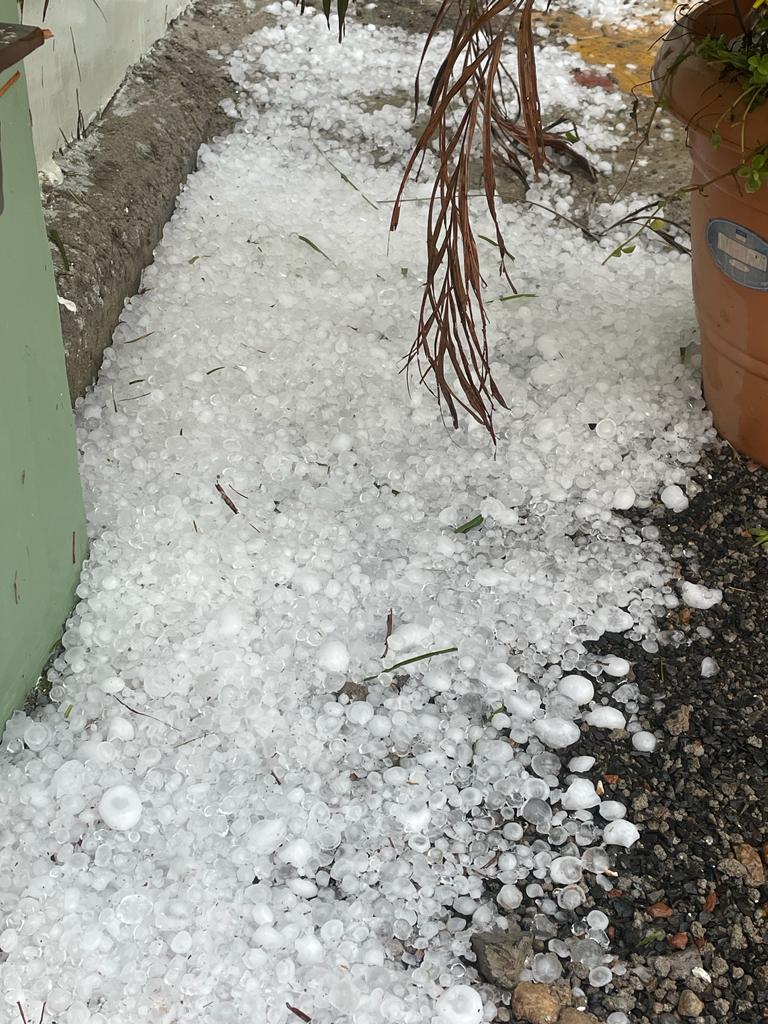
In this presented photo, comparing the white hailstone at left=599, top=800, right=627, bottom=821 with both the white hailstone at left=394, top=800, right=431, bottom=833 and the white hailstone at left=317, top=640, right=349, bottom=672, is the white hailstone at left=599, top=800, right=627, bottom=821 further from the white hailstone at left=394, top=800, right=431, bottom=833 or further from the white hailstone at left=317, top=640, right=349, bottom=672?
the white hailstone at left=317, top=640, right=349, bottom=672

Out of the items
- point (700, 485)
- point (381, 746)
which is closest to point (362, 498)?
point (381, 746)

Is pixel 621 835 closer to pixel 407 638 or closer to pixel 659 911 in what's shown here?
pixel 659 911

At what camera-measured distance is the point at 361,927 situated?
1.13 meters

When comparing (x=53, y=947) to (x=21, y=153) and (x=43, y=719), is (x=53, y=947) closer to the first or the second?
(x=43, y=719)

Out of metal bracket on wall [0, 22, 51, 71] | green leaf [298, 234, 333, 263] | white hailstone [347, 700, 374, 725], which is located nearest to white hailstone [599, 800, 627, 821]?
white hailstone [347, 700, 374, 725]

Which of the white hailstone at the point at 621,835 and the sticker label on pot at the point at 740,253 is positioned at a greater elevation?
the sticker label on pot at the point at 740,253

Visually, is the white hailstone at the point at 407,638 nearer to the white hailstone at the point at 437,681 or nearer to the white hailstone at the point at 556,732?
the white hailstone at the point at 437,681

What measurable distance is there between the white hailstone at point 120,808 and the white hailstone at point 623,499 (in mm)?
879

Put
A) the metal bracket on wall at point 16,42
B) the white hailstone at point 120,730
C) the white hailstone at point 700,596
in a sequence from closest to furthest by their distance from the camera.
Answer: the metal bracket on wall at point 16,42 → the white hailstone at point 120,730 → the white hailstone at point 700,596

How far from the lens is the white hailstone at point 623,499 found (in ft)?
5.31

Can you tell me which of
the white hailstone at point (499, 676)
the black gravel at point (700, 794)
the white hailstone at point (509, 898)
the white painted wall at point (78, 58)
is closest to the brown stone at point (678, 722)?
the black gravel at point (700, 794)

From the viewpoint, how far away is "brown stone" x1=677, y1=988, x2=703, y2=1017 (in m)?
1.08

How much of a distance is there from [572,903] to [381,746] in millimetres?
304

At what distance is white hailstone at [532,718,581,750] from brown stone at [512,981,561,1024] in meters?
0.31
